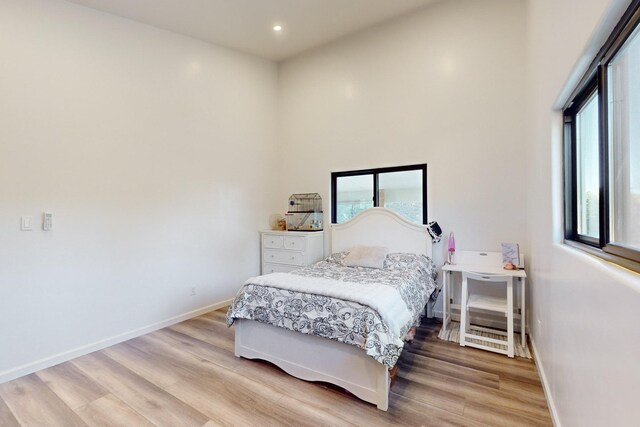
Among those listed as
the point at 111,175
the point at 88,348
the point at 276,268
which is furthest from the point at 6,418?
the point at 276,268

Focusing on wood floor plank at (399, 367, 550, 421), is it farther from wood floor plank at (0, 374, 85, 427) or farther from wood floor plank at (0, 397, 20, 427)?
wood floor plank at (0, 397, 20, 427)

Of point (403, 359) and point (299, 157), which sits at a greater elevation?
point (299, 157)

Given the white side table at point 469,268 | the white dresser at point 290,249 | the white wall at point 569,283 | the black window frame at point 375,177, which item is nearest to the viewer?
the white wall at point 569,283

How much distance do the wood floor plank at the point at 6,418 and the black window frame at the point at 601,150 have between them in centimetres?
332

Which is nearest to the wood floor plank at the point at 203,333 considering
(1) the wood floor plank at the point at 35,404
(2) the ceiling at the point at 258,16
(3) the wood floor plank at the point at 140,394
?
(3) the wood floor plank at the point at 140,394

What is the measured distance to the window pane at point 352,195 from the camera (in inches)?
164

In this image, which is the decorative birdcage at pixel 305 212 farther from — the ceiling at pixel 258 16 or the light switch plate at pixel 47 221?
the light switch plate at pixel 47 221

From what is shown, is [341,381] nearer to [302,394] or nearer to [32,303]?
[302,394]

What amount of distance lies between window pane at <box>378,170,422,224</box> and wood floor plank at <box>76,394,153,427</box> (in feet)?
Answer: 10.5

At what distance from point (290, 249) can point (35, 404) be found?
2.77 meters

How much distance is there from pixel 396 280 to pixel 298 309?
954 millimetres

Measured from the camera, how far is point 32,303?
8.54 ft

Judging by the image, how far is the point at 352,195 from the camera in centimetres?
432

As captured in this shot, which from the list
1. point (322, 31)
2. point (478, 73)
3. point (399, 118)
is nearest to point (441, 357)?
point (399, 118)
